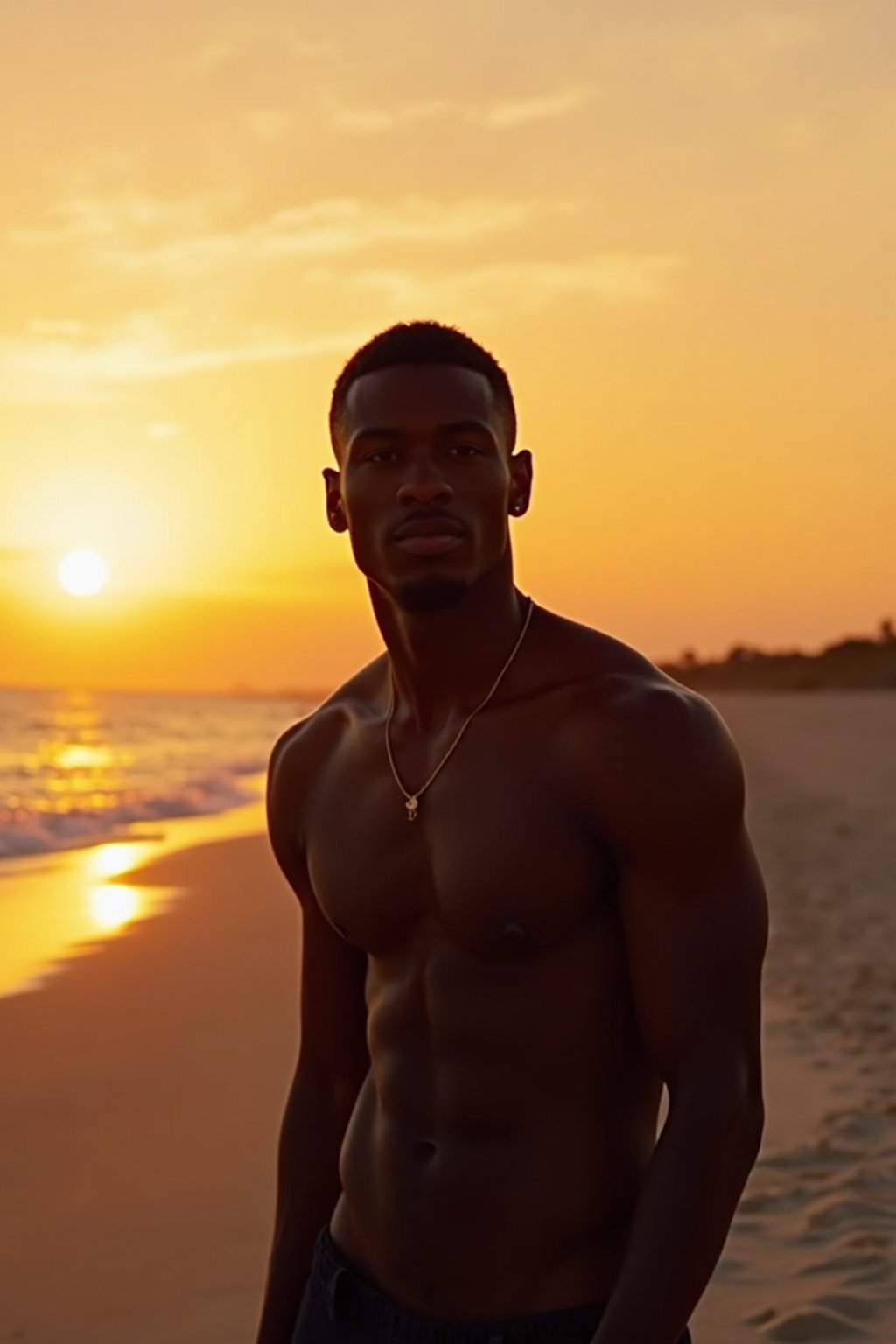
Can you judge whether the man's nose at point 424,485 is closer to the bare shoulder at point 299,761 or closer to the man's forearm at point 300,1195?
the bare shoulder at point 299,761

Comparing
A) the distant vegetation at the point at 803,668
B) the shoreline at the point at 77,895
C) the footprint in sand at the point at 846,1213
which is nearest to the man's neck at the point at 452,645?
the footprint in sand at the point at 846,1213

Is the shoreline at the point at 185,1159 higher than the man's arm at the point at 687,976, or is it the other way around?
the man's arm at the point at 687,976

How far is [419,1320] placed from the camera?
2.33 meters

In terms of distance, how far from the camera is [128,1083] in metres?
7.28

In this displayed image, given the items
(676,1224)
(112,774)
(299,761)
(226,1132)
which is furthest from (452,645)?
(112,774)

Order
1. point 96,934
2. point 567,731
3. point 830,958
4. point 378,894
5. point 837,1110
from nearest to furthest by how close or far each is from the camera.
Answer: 1. point 567,731
2. point 378,894
3. point 837,1110
4. point 830,958
5. point 96,934

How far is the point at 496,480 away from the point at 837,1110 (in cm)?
467

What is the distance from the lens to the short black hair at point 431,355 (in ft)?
7.82

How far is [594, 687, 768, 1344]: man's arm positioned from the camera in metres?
2.11

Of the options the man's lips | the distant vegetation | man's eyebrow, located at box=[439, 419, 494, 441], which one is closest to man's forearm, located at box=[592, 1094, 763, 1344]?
the man's lips

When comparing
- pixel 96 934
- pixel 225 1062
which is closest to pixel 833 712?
pixel 96 934

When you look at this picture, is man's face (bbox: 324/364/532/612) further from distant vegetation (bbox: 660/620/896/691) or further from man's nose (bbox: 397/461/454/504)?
distant vegetation (bbox: 660/620/896/691)

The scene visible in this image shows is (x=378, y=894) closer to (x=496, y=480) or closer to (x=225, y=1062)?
(x=496, y=480)

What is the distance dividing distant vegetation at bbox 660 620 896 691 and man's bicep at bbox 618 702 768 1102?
5605 cm
